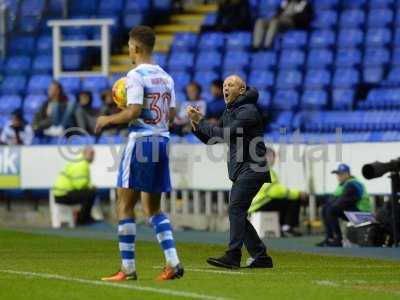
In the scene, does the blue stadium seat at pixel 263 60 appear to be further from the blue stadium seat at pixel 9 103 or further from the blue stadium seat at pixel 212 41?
the blue stadium seat at pixel 9 103

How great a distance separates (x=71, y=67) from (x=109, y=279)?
19012 millimetres

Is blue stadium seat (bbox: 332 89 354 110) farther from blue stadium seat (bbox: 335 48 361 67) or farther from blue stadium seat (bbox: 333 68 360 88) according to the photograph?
blue stadium seat (bbox: 335 48 361 67)

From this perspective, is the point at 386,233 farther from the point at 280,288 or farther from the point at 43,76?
the point at 43,76

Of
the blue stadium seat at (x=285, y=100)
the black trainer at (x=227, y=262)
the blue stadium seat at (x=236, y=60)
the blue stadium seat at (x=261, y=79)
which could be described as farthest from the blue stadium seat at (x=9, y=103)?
the black trainer at (x=227, y=262)

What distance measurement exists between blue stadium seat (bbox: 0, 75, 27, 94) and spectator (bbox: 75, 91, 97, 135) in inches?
135

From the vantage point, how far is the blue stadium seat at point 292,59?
1144 inches

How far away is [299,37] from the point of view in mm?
29531

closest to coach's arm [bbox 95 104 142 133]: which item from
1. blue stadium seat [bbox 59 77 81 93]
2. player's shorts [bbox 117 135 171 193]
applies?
player's shorts [bbox 117 135 171 193]

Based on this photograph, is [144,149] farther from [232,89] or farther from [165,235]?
[232,89]

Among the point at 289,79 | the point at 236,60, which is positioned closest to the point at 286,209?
the point at 289,79

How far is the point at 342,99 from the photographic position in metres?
27.5

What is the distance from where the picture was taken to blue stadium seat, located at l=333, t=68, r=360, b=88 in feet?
91.4

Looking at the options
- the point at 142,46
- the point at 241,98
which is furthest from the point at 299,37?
the point at 142,46

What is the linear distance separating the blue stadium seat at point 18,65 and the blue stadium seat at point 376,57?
770 cm
